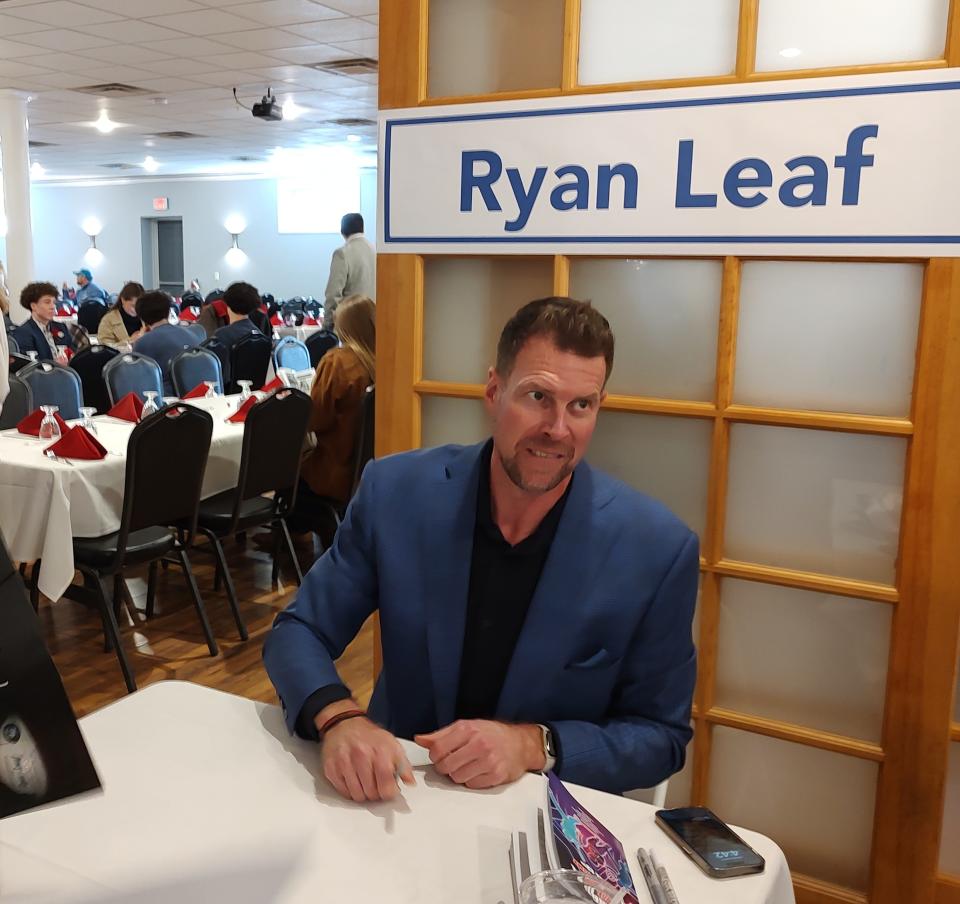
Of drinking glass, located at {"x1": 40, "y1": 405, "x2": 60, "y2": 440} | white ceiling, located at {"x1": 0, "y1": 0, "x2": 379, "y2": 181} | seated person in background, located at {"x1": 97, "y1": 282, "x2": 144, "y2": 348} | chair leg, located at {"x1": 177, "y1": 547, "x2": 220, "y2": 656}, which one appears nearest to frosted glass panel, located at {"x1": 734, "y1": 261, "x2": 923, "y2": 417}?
chair leg, located at {"x1": 177, "y1": 547, "x2": 220, "y2": 656}

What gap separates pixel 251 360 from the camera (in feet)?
22.4

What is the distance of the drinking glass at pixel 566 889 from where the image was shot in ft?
3.07

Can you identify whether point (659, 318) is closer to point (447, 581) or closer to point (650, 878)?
point (447, 581)

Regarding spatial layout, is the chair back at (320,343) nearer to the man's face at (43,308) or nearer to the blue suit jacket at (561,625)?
the man's face at (43,308)

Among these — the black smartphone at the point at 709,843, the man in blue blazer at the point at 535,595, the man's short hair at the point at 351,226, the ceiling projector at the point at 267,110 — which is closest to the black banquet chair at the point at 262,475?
the man in blue blazer at the point at 535,595

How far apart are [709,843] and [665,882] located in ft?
0.36

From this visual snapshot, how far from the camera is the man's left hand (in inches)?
48.0

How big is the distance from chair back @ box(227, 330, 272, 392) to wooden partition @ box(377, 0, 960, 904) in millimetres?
4724

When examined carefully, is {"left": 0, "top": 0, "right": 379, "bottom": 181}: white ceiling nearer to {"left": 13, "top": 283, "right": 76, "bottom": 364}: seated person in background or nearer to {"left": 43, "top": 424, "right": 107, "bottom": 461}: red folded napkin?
{"left": 13, "top": 283, "right": 76, "bottom": 364}: seated person in background

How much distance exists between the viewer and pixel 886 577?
1.88m

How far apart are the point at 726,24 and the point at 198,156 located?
1420 cm

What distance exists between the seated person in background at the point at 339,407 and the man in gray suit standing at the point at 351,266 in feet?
13.2

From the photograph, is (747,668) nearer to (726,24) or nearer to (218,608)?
(726,24)

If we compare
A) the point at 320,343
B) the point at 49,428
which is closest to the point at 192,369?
the point at 49,428
